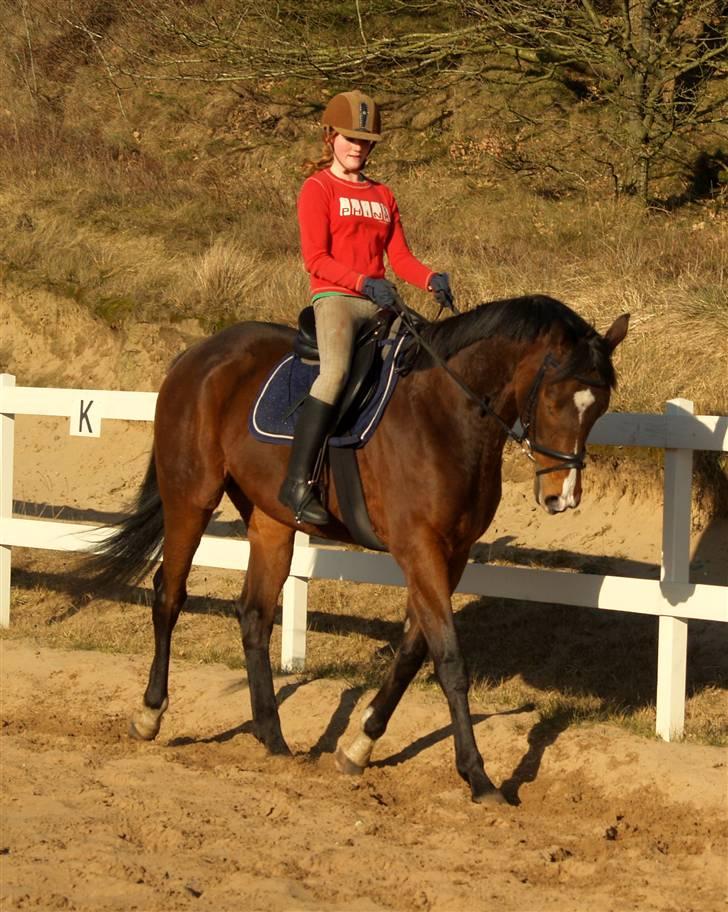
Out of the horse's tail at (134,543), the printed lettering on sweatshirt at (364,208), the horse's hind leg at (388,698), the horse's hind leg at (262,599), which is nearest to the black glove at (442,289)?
the printed lettering on sweatshirt at (364,208)

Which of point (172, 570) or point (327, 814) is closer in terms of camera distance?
point (327, 814)

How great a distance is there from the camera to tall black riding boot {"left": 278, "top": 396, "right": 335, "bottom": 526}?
19.5ft

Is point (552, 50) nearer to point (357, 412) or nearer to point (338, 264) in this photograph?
point (338, 264)

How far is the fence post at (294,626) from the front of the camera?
311 inches

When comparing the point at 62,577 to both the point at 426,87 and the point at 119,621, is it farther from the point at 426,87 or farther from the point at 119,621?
the point at 426,87

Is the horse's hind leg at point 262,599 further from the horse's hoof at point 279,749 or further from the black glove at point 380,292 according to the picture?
the black glove at point 380,292

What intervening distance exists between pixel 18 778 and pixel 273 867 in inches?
70.1

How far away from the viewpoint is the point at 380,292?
227 inches

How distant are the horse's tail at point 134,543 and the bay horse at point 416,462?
0.55 metres

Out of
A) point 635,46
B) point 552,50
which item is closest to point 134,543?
point 552,50

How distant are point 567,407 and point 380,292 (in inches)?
42.6

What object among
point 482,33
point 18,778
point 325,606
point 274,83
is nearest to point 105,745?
point 18,778

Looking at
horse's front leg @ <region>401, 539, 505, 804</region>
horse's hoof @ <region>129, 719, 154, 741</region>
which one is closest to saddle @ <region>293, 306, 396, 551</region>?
horse's front leg @ <region>401, 539, 505, 804</region>

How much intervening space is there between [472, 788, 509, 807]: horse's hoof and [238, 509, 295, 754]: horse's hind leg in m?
1.52
